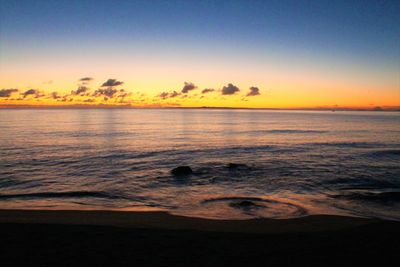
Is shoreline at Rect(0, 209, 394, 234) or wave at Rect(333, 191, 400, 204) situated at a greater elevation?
shoreline at Rect(0, 209, 394, 234)

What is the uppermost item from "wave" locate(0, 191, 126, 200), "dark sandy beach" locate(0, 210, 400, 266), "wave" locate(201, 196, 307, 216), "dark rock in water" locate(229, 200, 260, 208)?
"dark sandy beach" locate(0, 210, 400, 266)

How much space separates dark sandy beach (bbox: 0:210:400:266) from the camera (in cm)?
885

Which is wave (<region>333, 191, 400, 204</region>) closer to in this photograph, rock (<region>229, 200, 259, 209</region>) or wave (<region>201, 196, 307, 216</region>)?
wave (<region>201, 196, 307, 216</region>)

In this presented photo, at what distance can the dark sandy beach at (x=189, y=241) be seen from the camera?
8852mm

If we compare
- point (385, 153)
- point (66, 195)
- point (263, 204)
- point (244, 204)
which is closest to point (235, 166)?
point (263, 204)

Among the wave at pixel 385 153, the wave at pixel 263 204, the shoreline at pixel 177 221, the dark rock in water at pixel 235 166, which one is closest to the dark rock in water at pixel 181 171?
→ the dark rock in water at pixel 235 166

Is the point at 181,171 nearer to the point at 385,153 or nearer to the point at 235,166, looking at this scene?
the point at 235,166

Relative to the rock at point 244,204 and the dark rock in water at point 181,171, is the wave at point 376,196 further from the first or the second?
the dark rock in water at point 181,171

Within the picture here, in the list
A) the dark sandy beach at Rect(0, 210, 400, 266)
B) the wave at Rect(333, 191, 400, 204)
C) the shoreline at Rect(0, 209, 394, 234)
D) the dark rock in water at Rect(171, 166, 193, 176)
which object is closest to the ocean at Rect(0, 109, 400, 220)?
the wave at Rect(333, 191, 400, 204)

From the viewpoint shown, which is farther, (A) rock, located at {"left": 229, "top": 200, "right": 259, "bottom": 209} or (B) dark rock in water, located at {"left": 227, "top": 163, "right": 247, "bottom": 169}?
(B) dark rock in water, located at {"left": 227, "top": 163, "right": 247, "bottom": 169}

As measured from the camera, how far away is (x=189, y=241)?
34.2 ft

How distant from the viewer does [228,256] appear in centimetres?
917

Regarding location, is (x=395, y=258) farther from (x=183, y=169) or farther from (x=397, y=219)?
(x=183, y=169)

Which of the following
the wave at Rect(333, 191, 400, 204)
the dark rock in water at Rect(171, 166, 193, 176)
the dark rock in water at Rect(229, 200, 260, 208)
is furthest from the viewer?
the dark rock in water at Rect(171, 166, 193, 176)
